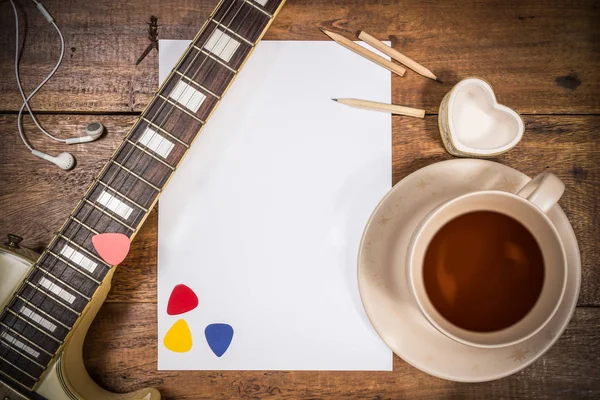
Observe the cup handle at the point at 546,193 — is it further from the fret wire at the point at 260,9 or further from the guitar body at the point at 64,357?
the guitar body at the point at 64,357

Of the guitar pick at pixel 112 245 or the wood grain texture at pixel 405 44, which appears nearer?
the guitar pick at pixel 112 245

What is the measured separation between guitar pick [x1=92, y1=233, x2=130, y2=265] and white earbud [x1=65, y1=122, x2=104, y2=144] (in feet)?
0.58

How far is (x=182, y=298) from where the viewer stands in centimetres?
76

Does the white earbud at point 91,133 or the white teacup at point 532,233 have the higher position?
the white earbud at point 91,133

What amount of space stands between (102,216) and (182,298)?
7.3 inches

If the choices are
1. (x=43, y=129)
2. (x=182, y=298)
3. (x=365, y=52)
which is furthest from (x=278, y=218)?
(x=43, y=129)

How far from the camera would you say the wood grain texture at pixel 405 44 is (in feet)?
2.51

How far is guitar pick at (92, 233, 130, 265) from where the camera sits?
66cm

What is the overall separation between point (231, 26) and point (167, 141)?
0.19m

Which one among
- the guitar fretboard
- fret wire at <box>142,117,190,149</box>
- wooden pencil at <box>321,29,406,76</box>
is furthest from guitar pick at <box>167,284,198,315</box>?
wooden pencil at <box>321,29,406,76</box>

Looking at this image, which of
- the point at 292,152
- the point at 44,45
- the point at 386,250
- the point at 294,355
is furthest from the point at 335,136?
the point at 44,45

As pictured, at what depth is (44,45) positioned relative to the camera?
77 centimetres

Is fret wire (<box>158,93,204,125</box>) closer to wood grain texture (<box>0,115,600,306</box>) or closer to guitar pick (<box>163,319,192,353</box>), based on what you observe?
wood grain texture (<box>0,115,600,306</box>)

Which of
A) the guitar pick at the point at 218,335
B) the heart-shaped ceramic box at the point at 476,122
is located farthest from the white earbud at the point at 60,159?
the heart-shaped ceramic box at the point at 476,122
